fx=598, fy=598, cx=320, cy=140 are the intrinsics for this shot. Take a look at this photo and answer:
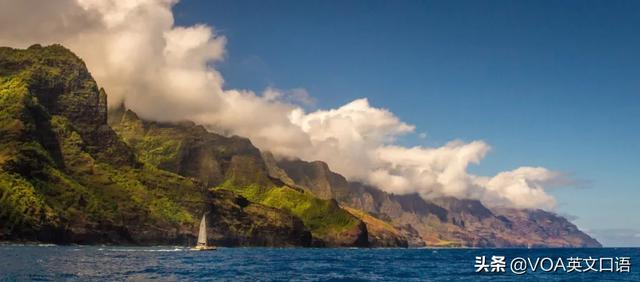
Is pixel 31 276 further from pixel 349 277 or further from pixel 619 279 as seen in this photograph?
pixel 619 279

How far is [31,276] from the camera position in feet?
264

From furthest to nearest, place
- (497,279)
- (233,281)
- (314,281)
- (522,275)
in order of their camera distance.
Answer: (522,275) → (497,279) → (314,281) → (233,281)

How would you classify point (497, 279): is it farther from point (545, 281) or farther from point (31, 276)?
point (31, 276)

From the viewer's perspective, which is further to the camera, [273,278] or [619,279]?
[619,279]

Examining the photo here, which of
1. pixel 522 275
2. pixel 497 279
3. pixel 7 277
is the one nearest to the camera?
pixel 7 277

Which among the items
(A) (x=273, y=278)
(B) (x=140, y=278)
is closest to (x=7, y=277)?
(B) (x=140, y=278)

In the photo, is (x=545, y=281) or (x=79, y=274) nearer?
(x=79, y=274)

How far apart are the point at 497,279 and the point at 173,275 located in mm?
52320

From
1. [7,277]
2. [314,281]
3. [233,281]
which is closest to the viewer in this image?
[7,277]

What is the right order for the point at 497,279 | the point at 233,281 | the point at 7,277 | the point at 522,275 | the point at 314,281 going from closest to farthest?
1. the point at 7,277
2. the point at 233,281
3. the point at 314,281
4. the point at 497,279
5. the point at 522,275

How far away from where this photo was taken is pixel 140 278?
83.3 m

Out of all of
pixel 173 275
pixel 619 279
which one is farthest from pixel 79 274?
pixel 619 279

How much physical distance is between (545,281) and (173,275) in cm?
6095

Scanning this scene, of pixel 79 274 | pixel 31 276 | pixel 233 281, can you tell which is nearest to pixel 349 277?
pixel 233 281
